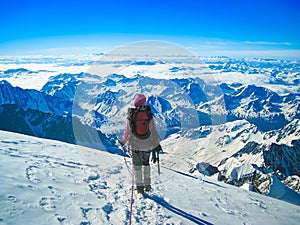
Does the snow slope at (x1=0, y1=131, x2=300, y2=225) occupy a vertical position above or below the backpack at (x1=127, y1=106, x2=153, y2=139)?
below

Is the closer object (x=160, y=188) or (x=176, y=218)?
(x=176, y=218)

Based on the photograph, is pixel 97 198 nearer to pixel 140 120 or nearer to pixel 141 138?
pixel 141 138

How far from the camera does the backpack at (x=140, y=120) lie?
11539mm

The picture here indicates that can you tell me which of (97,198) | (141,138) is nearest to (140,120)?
(141,138)

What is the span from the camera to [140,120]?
1162cm

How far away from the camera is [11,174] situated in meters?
11.7

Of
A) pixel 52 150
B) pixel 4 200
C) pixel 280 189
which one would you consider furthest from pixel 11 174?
pixel 280 189

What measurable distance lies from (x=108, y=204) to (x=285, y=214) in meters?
10.1

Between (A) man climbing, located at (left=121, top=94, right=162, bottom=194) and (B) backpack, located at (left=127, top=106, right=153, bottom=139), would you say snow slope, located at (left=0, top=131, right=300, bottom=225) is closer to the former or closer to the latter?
(A) man climbing, located at (left=121, top=94, right=162, bottom=194)

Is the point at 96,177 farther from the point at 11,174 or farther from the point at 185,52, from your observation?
the point at 185,52

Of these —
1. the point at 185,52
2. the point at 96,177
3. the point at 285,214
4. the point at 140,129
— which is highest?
the point at 185,52

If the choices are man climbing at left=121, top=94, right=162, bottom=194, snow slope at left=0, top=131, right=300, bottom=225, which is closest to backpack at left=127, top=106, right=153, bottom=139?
man climbing at left=121, top=94, right=162, bottom=194

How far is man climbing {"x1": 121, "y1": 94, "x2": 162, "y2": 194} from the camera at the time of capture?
456 inches

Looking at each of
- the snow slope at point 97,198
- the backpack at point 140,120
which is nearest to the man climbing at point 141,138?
the backpack at point 140,120
